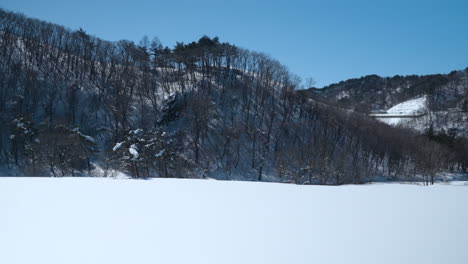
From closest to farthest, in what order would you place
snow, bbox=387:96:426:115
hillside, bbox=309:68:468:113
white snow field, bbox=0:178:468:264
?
1. white snow field, bbox=0:178:468:264
2. hillside, bbox=309:68:468:113
3. snow, bbox=387:96:426:115

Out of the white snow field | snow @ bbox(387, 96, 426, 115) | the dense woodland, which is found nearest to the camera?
the white snow field

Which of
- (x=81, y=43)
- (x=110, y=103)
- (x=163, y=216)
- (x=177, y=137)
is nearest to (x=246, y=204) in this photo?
(x=163, y=216)

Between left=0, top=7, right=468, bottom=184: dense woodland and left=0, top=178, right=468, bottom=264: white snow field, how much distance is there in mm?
14854

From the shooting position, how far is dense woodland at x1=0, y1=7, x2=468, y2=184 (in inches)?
1045

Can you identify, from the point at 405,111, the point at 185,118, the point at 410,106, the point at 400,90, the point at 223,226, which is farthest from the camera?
the point at 400,90

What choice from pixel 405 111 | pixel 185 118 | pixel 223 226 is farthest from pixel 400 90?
pixel 223 226

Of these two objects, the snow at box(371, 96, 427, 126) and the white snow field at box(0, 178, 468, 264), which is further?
the snow at box(371, 96, 427, 126)

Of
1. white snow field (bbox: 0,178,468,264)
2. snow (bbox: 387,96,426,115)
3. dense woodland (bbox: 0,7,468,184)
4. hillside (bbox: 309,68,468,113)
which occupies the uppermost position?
hillside (bbox: 309,68,468,113)

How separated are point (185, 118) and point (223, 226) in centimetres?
3610

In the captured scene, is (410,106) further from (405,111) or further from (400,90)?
(400,90)

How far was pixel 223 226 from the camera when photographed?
191 inches

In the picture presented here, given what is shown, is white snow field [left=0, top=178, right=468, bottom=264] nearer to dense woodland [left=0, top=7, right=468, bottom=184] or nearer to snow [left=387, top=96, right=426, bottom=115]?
dense woodland [left=0, top=7, right=468, bottom=184]

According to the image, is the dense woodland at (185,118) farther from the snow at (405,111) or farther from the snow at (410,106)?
the snow at (410,106)

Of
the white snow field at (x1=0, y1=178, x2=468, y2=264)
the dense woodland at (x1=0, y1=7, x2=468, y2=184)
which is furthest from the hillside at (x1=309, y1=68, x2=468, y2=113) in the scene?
the white snow field at (x1=0, y1=178, x2=468, y2=264)
